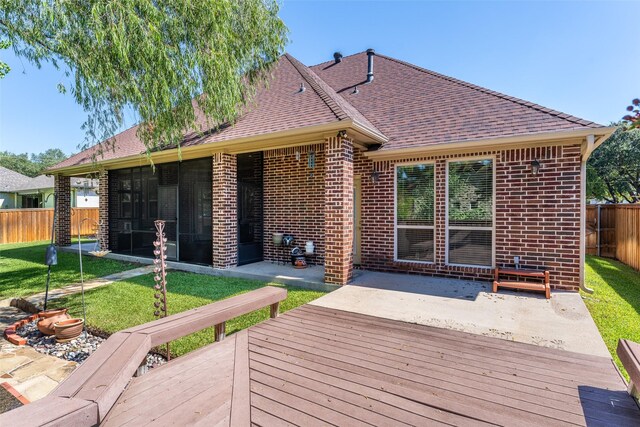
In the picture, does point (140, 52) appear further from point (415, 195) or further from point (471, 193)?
point (471, 193)

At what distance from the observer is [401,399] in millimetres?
2328

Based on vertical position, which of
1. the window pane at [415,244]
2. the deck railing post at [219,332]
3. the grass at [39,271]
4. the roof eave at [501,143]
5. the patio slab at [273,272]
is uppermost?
the roof eave at [501,143]

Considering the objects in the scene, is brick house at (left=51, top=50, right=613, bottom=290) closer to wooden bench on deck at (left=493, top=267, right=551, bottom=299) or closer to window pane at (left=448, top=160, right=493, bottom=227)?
window pane at (left=448, top=160, right=493, bottom=227)

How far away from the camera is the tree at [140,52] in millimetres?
4336

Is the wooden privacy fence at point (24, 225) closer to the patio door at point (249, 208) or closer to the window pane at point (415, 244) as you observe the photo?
the patio door at point (249, 208)

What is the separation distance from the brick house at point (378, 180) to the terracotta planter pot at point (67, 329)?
338 centimetres

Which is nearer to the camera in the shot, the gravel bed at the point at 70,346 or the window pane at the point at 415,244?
the gravel bed at the point at 70,346

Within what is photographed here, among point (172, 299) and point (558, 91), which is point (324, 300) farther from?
point (558, 91)

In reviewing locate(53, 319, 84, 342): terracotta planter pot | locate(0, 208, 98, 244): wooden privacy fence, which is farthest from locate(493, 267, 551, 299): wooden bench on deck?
locate(0, 208, 98, 244): wooden privacy fence

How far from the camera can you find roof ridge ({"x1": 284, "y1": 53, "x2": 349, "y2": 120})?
5.84m

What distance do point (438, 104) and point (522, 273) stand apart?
419 cm

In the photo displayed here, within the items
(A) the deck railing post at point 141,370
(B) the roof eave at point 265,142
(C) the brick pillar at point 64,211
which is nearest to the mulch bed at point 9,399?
(A) the deck railing post at point 141,370

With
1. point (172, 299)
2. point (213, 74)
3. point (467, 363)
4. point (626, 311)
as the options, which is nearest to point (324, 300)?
point (467, 363)

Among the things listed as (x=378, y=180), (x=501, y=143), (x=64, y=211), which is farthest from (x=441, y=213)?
(x=64, y=211)
